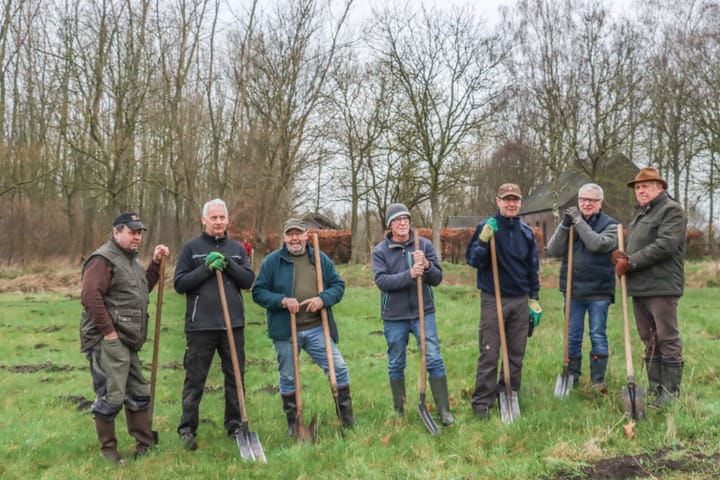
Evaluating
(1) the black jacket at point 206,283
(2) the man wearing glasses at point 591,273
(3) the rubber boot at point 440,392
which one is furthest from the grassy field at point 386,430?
(1) the black jacket at point 206,283

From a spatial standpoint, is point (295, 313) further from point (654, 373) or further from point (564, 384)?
point (654, 373)

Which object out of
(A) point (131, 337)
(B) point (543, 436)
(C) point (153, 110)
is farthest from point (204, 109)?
(B) point (543, 436)

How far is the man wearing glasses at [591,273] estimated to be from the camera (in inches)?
235

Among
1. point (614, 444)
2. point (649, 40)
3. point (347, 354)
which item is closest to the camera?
point (614, 444)

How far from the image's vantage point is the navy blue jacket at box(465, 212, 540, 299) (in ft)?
18.4

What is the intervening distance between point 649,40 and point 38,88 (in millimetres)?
26475

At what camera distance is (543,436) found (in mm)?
4812

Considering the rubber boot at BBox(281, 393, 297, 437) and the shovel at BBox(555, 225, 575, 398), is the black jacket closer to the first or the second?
the rubber boot at BBox(281, 393, 297, 437)

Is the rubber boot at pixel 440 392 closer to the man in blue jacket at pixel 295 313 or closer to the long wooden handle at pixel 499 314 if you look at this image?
the long wooden handle at pixel 499 314

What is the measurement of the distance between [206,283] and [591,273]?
12.6 feet

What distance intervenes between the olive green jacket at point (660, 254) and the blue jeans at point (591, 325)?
1.30ft

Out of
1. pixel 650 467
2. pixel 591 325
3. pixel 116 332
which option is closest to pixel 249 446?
pixel 116 332

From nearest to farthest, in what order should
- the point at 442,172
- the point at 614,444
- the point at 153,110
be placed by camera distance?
the point at 614,444
the point at 153,110
the point at 442,172

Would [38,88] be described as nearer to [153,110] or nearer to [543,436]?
[153,110]
